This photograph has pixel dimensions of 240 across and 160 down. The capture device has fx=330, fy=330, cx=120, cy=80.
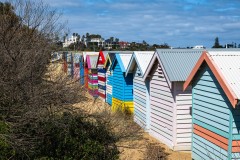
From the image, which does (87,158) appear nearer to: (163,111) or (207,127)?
(207,127)

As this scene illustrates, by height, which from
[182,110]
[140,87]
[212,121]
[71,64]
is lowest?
[182,110]

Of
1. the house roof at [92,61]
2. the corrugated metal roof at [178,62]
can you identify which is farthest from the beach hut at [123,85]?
the house roof at [92,61]

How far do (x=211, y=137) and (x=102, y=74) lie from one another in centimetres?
1473

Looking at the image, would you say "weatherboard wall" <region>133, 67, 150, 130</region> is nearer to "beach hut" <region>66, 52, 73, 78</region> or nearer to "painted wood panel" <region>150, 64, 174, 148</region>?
"painted wood panel" <region>150, 64, 174, 148</region>

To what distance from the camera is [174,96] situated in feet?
38.6

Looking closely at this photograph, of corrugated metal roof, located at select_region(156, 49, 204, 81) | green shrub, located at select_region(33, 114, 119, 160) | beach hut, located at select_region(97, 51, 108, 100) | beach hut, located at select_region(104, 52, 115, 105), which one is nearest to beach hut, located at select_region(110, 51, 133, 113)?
beach hut, located at select_region(104, 52, 115, 105)

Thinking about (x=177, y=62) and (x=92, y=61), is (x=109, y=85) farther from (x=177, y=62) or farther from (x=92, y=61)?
(x=177, y=62)

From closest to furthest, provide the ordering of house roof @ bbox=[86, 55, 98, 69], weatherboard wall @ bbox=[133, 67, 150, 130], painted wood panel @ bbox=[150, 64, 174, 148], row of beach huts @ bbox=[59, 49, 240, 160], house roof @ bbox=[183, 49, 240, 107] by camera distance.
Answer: house roof @ bbox=[183, 49, 240, 107] → row of beach huts @ bbox=[59, 49, 240, 160] → painted wood panel @ bbox=[150, 64, 174, 148] → weatherboard wall @ bbox=[133, 67, 150, 130] → house roof @ bbox=[86, 55, 98, 69]

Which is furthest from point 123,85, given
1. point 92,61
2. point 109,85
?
point 92,61

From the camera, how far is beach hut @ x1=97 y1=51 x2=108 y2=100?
886 inches

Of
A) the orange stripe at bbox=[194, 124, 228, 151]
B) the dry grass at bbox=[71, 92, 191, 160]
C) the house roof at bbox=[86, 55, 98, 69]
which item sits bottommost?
the dry grass at bbox=[71, 92, 191, 160]

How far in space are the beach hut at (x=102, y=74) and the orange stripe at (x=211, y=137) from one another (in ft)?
43.5

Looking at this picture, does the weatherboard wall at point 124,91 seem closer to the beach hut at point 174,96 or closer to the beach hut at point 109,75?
the beach hut at point 109,75

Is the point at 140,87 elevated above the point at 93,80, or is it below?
above
